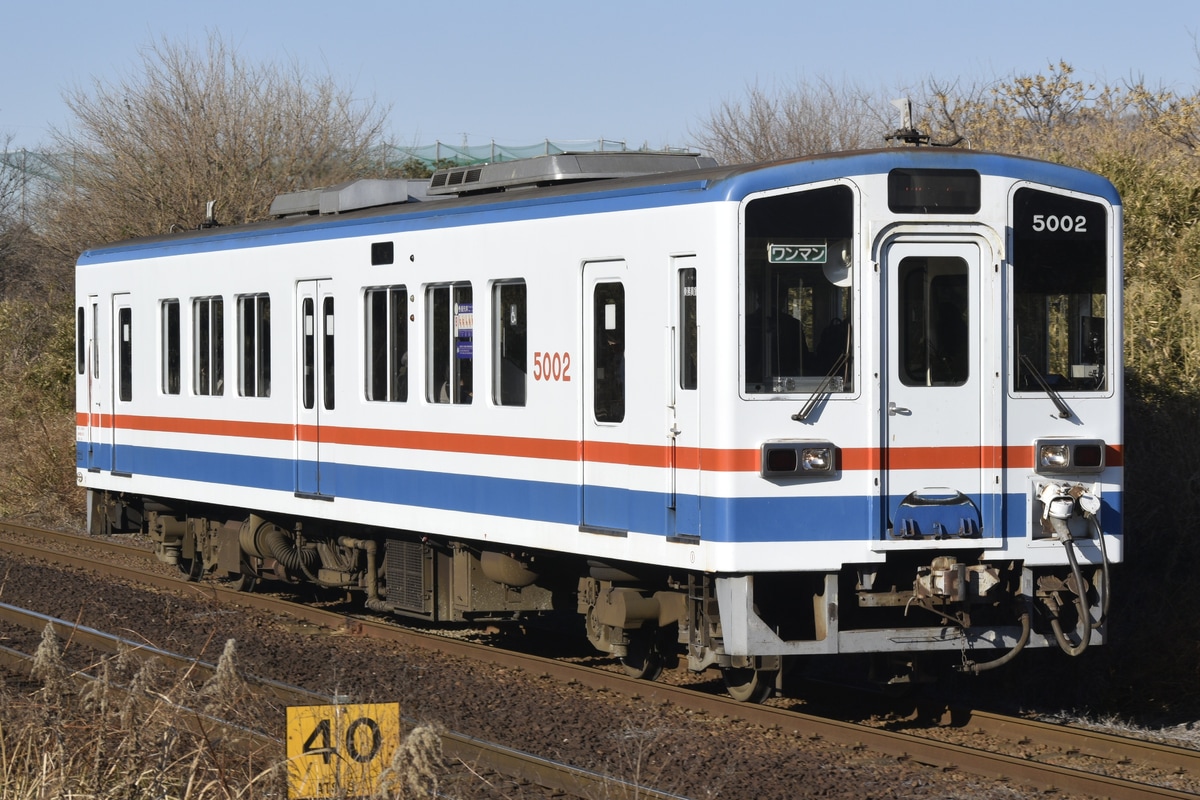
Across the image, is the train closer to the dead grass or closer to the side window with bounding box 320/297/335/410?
the side window with bounding box 320/297/335/410

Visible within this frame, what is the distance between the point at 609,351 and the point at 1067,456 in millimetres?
2584

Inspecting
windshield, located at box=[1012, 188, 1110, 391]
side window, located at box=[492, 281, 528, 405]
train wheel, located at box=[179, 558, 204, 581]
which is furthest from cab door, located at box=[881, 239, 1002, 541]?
train wheel, located at box=[179, 558, 204, 581]

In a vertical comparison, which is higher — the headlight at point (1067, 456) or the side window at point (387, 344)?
the side window at point (387, 344)

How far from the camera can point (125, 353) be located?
14.9m

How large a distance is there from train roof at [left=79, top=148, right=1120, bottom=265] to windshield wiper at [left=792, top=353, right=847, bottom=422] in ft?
3.13

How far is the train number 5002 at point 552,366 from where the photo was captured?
938cm

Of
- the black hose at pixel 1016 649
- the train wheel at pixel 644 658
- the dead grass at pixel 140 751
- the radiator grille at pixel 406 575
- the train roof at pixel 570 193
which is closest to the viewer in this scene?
the dead grass at pixel 140 751

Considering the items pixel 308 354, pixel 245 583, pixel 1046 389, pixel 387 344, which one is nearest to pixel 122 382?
pixel 245 583

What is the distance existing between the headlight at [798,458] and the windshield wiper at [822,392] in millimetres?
135

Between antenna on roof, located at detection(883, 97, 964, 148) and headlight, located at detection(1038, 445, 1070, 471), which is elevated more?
antenna on roof, located at detection(883, 97, 964, 148)

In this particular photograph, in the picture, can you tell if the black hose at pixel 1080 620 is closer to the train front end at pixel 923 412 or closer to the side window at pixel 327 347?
the train front end at pixel 923 412

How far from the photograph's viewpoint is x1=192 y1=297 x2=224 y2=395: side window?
520 inches

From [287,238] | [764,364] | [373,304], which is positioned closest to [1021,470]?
[764,364]

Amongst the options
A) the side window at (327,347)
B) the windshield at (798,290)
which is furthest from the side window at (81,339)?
the windshield at (798,290)
